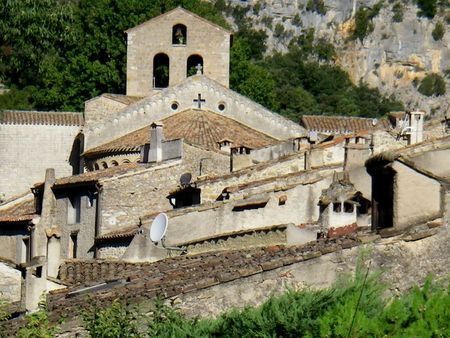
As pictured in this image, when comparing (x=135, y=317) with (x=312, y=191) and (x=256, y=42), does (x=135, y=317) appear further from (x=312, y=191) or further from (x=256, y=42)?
(x=256, y=42)

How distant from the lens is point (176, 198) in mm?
42531

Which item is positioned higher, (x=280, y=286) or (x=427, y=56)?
(x=427, y=56)

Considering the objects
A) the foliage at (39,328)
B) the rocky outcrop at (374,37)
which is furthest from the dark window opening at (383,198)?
the rocky outcrop at (374,37)

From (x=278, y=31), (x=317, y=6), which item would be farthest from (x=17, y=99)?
(x=317, y=6)

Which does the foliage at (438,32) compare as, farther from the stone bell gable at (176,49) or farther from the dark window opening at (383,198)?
the dark window opening at (383,198)

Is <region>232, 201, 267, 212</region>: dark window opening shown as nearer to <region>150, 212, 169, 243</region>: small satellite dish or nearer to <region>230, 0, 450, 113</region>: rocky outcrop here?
<region>150, 212, 169, 243</region>: small satellite dish

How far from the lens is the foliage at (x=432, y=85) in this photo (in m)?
125

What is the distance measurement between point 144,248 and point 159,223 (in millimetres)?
616

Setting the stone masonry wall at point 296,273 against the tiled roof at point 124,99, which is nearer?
the stone masonry wall at point 296,273

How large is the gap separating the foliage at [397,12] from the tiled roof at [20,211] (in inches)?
3207

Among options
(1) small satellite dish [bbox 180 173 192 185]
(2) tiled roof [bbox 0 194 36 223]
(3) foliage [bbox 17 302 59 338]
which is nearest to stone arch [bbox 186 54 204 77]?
(2) tiled roof [bbox 0 194 36 223]

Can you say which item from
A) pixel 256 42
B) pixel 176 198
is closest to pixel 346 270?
pixel 176 198

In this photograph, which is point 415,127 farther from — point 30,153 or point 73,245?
point 30,153

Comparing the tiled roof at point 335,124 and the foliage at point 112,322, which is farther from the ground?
the tiled roof at point 335,124
